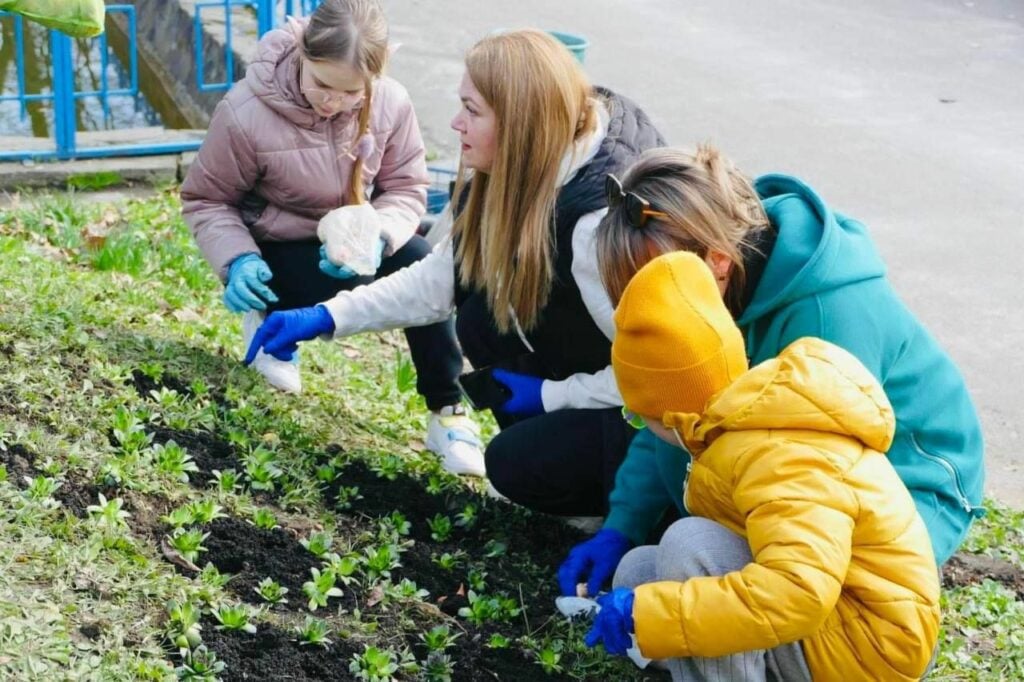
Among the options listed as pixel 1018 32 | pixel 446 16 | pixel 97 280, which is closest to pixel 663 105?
pixel 446 16

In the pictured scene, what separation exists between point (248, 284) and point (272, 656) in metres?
1.50

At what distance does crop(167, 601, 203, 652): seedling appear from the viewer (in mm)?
2408

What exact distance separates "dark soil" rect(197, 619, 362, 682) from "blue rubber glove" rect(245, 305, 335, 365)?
988 mm

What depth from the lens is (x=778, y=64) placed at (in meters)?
9.12

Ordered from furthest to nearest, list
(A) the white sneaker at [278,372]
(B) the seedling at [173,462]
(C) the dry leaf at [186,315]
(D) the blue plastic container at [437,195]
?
1. (D) the blue plastic container at [437,195]
2. (C) the dry leaf at [186,315]
3. (A) the white sneaker at [278,372]
4. (B) the seedling at [173,462]

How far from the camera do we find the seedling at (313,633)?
2.54 m

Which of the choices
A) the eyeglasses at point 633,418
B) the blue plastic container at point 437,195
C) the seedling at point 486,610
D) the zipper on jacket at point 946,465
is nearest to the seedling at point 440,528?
the seedling at point 486,610

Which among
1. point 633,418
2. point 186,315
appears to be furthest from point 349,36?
point 633,418

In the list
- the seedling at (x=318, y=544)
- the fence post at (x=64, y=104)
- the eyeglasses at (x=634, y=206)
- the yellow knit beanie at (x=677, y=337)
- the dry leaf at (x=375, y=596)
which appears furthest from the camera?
the fence post at (x=64, y=104)

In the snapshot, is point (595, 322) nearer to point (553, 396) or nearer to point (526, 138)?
point (553, 396)

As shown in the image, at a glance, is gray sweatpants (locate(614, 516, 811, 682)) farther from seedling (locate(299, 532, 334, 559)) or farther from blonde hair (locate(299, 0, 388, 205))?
blonde hair (locate(299, 0, 388, 205))

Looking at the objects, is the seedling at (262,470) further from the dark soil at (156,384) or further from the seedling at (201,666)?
the seedling at (201,666)

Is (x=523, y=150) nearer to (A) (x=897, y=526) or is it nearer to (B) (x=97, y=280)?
(A) (x=897, y=526)

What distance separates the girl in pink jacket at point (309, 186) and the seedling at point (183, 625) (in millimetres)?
1288
